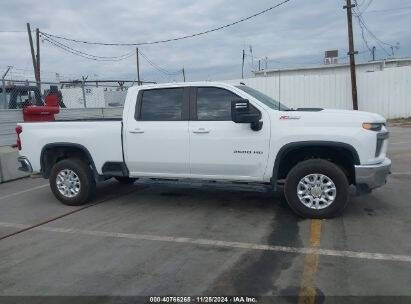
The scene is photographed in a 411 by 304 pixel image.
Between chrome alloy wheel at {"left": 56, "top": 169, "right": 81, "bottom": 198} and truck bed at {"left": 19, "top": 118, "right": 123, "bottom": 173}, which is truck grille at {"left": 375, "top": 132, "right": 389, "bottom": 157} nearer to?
truck bed at {"left": 19, "top": 118, "right": 123, "bottom": 173}

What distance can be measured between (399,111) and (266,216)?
20.8m

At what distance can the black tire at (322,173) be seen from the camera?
605 centimetres

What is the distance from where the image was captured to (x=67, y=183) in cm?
763

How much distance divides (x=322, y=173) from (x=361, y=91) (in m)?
20.7

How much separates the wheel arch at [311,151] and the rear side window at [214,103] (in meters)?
0.93

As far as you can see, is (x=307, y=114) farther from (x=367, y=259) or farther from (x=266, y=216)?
(x=367, y=259)

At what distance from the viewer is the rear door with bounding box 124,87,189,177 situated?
6770 millimetres

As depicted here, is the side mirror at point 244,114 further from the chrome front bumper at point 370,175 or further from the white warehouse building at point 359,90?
the white warehouse building at point 359,90

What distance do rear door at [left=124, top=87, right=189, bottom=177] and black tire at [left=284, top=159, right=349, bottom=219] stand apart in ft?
5.16

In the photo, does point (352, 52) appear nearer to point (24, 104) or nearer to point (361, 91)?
point (361, 91)

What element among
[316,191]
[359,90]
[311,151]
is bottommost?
[316,191]

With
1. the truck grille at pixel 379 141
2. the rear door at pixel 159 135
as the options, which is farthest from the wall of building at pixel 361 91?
the truck grille at pixel 379 141

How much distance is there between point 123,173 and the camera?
723 centimetres

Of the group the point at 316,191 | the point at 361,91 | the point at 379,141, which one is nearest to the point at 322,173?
the point at 316,191
